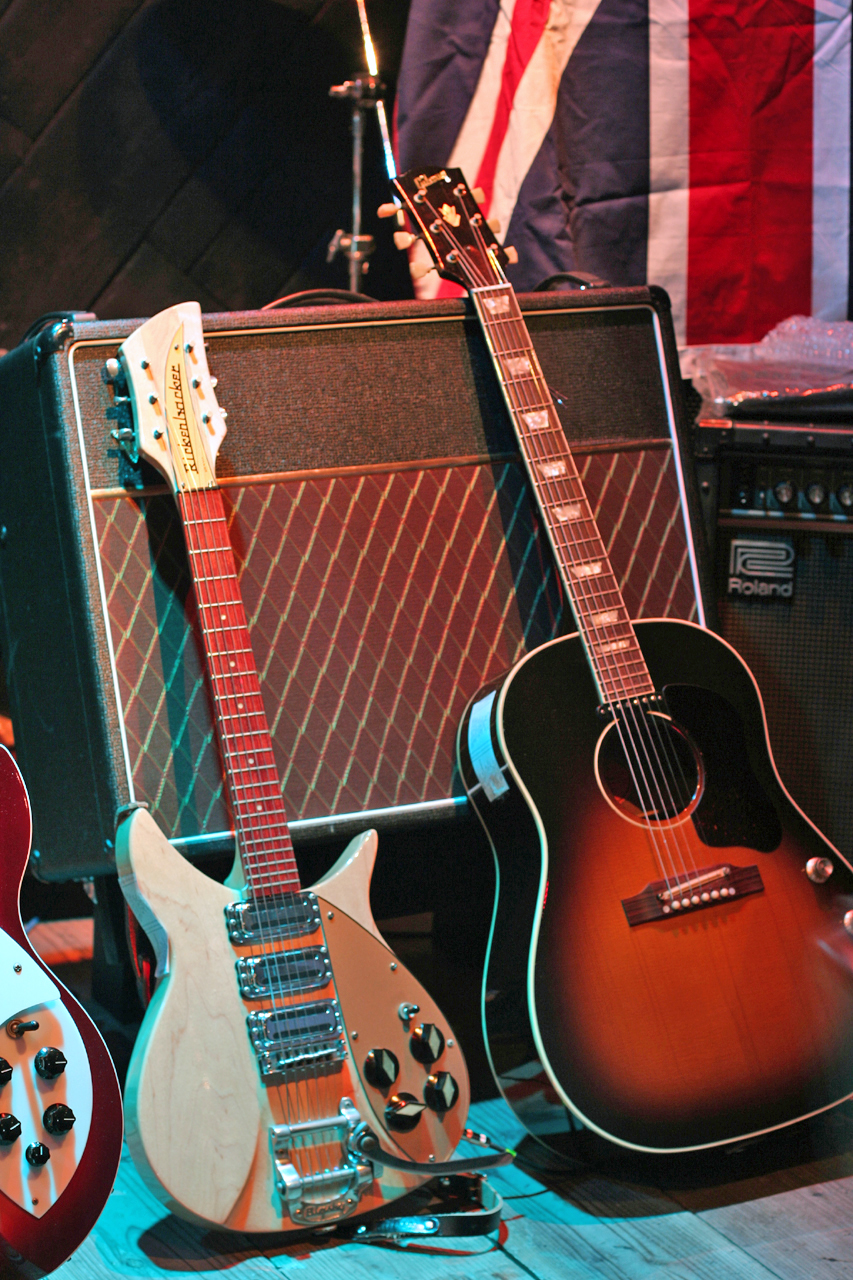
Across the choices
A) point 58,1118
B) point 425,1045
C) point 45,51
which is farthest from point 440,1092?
point 45,51

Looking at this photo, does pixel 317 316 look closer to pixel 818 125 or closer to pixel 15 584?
pixel 15 584

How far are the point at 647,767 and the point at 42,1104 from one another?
Result: 74 centimetres

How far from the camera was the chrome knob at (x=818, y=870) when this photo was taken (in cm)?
133

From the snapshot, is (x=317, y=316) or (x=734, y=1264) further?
(x=317, y=316)

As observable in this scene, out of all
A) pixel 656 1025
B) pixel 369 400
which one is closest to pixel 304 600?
pixel 369 400

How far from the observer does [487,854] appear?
153 cm

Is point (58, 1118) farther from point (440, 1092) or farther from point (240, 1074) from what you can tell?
point (440, 1092)

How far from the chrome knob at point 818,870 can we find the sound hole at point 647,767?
0.15 meters

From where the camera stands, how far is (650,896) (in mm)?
1262

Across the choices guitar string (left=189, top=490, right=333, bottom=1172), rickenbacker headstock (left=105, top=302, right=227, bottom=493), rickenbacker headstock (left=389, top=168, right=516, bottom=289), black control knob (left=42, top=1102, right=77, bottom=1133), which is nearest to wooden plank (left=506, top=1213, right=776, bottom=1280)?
guitar string (left=189, top=490, right=333, bottom=1172)

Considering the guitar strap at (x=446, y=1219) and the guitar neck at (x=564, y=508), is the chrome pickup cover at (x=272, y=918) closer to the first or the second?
the guitar strap at (x=446, y=1219)

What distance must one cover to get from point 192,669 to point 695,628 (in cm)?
63

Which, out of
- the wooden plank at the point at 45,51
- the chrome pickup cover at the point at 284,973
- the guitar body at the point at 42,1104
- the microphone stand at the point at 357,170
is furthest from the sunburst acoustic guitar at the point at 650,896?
the wooden plank at the point at 45,51

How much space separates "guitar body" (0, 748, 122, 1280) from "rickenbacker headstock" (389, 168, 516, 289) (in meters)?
0.93
